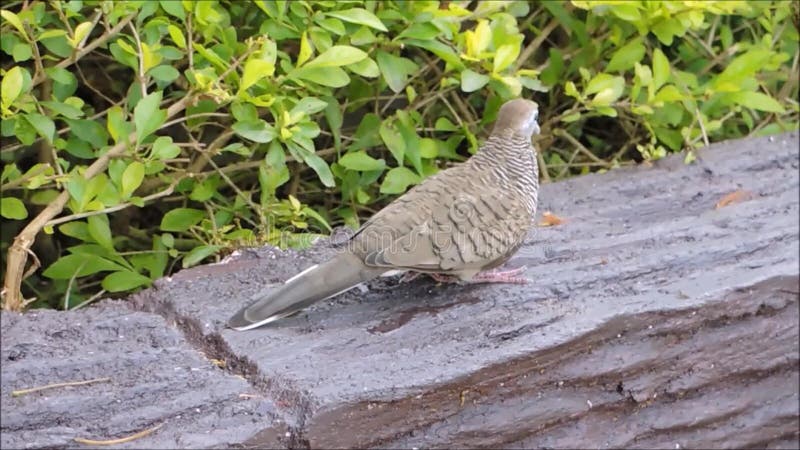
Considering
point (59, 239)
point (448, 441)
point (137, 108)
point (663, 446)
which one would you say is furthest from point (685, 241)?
point (59, 239)

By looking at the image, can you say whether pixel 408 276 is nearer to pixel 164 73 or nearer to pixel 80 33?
A: pixel 164 73

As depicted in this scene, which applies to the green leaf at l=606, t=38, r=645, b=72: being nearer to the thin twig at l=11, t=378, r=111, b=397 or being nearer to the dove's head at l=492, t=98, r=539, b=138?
the dove's head at l=492, t=98, r=539, b=138

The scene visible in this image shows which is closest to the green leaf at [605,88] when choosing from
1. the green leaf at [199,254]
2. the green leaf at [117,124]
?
the green leaf at [199,254]

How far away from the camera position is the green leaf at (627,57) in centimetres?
361

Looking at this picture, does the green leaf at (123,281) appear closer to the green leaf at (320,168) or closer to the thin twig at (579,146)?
the green leaf at (320,168)

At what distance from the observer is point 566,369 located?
2617 mm

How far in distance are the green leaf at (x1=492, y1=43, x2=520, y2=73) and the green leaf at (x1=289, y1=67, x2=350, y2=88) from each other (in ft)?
1.77

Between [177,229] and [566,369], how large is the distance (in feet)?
4.04

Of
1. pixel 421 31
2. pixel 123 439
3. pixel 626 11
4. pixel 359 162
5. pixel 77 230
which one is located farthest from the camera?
pixel 626 11

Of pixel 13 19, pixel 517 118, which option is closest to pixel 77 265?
pixel 13 19

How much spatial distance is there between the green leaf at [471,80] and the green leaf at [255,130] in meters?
0.65

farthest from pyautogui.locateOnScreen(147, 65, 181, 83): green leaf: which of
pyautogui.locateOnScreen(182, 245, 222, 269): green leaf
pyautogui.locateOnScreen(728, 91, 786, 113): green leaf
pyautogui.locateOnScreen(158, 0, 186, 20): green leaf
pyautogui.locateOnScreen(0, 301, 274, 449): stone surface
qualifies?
pyautogui.locateOnScreen(728, 91, 786, 113): green leaf

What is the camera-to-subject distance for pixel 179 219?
10.1ft

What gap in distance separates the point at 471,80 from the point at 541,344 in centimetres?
95
